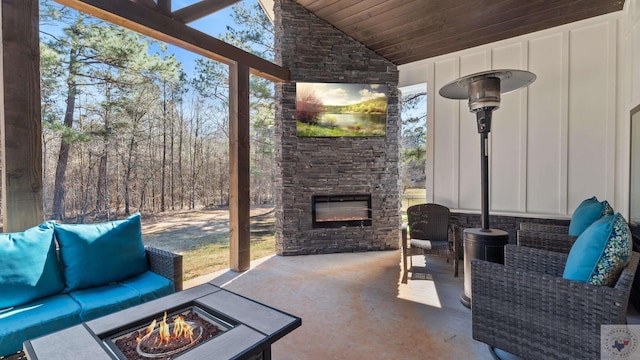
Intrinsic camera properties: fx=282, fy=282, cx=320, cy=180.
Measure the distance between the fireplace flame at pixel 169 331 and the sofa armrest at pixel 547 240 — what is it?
2928 mm

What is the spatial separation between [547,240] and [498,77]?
154 centimetres

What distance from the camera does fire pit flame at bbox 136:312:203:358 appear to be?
123cm

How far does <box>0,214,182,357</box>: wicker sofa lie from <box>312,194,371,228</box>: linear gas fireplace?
244 centimetres

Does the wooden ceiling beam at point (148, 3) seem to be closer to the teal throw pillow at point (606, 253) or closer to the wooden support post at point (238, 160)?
the wooden support post at point (238, 160)

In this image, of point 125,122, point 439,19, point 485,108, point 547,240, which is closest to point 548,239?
point 547,240

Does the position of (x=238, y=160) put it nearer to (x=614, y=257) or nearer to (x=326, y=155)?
(x=326, y=155)

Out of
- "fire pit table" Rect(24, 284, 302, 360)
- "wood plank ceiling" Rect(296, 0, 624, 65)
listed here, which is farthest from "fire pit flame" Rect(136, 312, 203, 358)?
"wood plank ceiling" Rect(296, 0, 624, 65)

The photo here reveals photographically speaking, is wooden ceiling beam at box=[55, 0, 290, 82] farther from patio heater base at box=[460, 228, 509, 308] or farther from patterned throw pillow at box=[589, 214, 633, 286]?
patterned throw pillow at box=[589, 214, 633, 286]

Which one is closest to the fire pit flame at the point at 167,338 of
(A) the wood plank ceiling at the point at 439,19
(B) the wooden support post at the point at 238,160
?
(B) the wooden support post at the point at 238,160

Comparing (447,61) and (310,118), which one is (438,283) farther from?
(447,61)

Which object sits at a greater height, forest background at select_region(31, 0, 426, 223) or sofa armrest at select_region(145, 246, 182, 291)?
forest background at select_region(31, 0, 426, 223)

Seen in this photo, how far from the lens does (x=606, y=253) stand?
54.0 inches

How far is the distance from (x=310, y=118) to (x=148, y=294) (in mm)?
3106

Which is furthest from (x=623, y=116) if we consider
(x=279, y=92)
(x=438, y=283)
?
(x=279, y=92)
